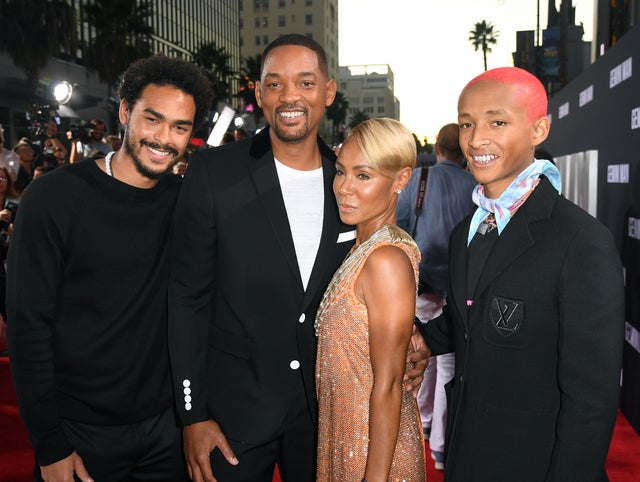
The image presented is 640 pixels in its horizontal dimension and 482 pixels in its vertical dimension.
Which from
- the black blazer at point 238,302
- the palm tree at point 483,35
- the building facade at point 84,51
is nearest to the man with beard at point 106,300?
the black blazer at point 238,302

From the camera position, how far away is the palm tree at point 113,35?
104 ft

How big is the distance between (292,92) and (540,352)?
1.58 metres

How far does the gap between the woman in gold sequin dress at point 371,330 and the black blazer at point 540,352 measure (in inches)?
9.0

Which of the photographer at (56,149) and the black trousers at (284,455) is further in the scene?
the photographer at (56,149)

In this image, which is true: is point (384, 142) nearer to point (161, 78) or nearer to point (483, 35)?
point (161, 78)

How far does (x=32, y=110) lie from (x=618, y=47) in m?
11.6

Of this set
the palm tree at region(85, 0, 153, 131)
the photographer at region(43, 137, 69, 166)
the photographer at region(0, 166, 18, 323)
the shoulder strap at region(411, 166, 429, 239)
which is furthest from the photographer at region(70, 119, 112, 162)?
the palm tree at region(85, 0, 153, 131)

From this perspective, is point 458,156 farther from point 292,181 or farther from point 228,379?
point 228,379

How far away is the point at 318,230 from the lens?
8.16 ft

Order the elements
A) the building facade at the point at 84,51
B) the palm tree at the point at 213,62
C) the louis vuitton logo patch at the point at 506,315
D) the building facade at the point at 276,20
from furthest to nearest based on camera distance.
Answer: the building facade at the point at 276,20, the palm tree at the point at 213,62, the building facade at the point at 84,51, the louis vuitton logo patch at the point at 506,315

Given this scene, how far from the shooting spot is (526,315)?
178 centimetres

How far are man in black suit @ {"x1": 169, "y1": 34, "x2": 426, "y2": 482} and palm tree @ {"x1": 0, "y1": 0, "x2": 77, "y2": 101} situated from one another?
27.1m

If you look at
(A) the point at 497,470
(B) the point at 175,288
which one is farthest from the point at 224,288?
(A) the point at 497,470

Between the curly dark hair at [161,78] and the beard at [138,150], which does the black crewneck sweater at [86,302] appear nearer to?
the beard at [138,150]
